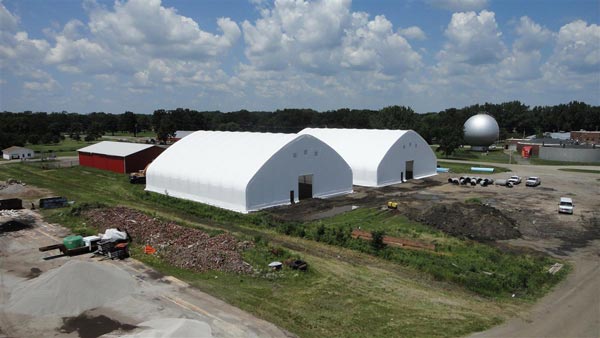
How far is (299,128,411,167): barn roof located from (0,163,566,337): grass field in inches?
725

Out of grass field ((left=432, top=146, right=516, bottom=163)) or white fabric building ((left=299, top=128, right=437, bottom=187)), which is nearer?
white fabric building ((left=299, top=128, right=437, bottom=187))

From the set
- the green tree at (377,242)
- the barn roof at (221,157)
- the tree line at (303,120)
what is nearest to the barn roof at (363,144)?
the barn roof at (221,157)

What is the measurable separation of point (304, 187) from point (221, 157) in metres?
8.13

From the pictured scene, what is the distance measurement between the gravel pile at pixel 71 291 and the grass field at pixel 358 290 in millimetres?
2967

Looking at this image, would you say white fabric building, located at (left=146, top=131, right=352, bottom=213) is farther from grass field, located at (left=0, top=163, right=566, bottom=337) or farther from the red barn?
the red barn

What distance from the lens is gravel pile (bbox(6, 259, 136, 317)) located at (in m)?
17.0

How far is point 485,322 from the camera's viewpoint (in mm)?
15742

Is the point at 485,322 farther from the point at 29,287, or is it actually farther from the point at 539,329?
the point at 29,287

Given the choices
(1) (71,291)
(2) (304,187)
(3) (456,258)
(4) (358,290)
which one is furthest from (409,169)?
(1) (71,291)

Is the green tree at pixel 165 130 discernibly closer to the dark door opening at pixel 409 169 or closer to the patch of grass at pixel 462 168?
the patch of grass at pixel 462 168

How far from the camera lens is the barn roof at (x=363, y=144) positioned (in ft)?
159

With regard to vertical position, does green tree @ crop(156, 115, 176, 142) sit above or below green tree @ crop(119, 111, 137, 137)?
below

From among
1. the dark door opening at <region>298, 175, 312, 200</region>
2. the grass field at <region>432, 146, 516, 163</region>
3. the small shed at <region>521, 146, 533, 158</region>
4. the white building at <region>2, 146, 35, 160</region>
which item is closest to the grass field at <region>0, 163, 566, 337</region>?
the dark door opening at <region>298, 175, 312, 200</region>

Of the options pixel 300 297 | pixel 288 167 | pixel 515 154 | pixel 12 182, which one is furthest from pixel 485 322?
pixel 515 154
